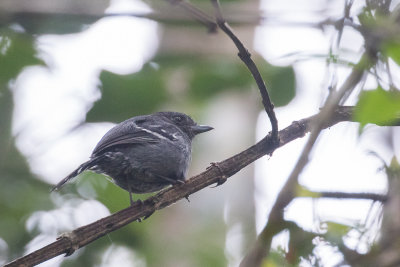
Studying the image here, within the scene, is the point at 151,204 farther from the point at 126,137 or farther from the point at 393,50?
the point at 393,50

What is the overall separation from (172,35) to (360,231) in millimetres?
5175

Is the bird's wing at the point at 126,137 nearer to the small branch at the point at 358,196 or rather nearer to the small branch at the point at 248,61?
the small branch at the point at 248,61

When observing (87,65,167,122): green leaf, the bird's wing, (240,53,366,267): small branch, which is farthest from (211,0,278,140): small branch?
(87,65,167,122): green leaf

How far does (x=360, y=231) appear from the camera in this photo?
2002 millimetres

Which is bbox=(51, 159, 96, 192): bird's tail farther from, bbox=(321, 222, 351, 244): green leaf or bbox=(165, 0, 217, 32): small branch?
bbox=(165, 0, 217, 32): small branch

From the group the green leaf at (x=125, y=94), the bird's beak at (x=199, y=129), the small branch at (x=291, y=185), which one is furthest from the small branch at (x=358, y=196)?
the green leaf at (x=125, y=94)

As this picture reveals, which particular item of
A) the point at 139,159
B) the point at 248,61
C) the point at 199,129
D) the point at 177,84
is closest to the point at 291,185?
the point at 248,61

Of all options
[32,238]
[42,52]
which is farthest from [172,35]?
[32,238]

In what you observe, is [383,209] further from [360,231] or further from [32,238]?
[32,238]

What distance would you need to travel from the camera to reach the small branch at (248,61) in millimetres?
1760

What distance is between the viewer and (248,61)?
7.58 feet

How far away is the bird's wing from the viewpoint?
Result: 13.9ft

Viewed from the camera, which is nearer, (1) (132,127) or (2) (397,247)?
(2) (397,247)

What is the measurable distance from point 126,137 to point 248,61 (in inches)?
87.4
